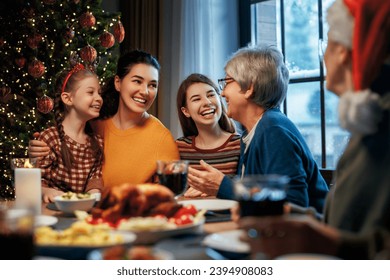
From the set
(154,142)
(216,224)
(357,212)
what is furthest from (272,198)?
(154,142)

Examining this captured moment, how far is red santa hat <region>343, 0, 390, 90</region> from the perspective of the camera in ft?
3.33

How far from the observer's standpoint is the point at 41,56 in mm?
3906

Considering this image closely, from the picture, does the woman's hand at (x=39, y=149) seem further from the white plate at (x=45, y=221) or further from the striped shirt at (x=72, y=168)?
the white plate at (x=45, y=221)

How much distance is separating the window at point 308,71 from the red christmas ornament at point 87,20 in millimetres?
1481

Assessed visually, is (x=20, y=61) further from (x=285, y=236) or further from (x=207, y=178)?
(x=285, y=236)

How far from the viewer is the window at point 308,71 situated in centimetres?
391

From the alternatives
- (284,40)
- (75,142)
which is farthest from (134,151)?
(284,40)

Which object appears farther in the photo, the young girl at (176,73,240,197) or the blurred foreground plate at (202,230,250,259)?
the young girl at (176,73,240,197)

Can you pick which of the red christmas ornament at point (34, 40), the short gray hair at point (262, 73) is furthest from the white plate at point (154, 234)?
the red christmas ornament at point (34, 40)

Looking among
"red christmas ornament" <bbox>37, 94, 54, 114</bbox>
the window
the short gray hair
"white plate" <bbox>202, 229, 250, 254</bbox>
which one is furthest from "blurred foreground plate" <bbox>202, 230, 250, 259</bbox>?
the window

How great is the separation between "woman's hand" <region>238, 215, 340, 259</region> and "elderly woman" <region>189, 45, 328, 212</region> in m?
0.95

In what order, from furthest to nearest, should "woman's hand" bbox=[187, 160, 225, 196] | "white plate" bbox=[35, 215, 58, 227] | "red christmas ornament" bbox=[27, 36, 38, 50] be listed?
"red christmas ornament" bbox=[27, 36, 38, 50] → "woman's hand" bbox=[187, 160, 225, 196] → "white plate" bbox=[35, 215, 58, 227]

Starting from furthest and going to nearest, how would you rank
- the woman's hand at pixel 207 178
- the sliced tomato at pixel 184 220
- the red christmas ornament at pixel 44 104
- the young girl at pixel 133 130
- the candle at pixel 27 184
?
the red christmas ornament at pixel 44 104 < the young girl at pixel 133 130 < the woman's hand at pixel 207 178 < the candle at pixel 27 184 < the sliced tomato at pixel 184 220

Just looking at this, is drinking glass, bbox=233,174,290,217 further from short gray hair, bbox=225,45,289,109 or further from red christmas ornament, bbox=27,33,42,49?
red christmas ornament, bbox=27,33,42,49
